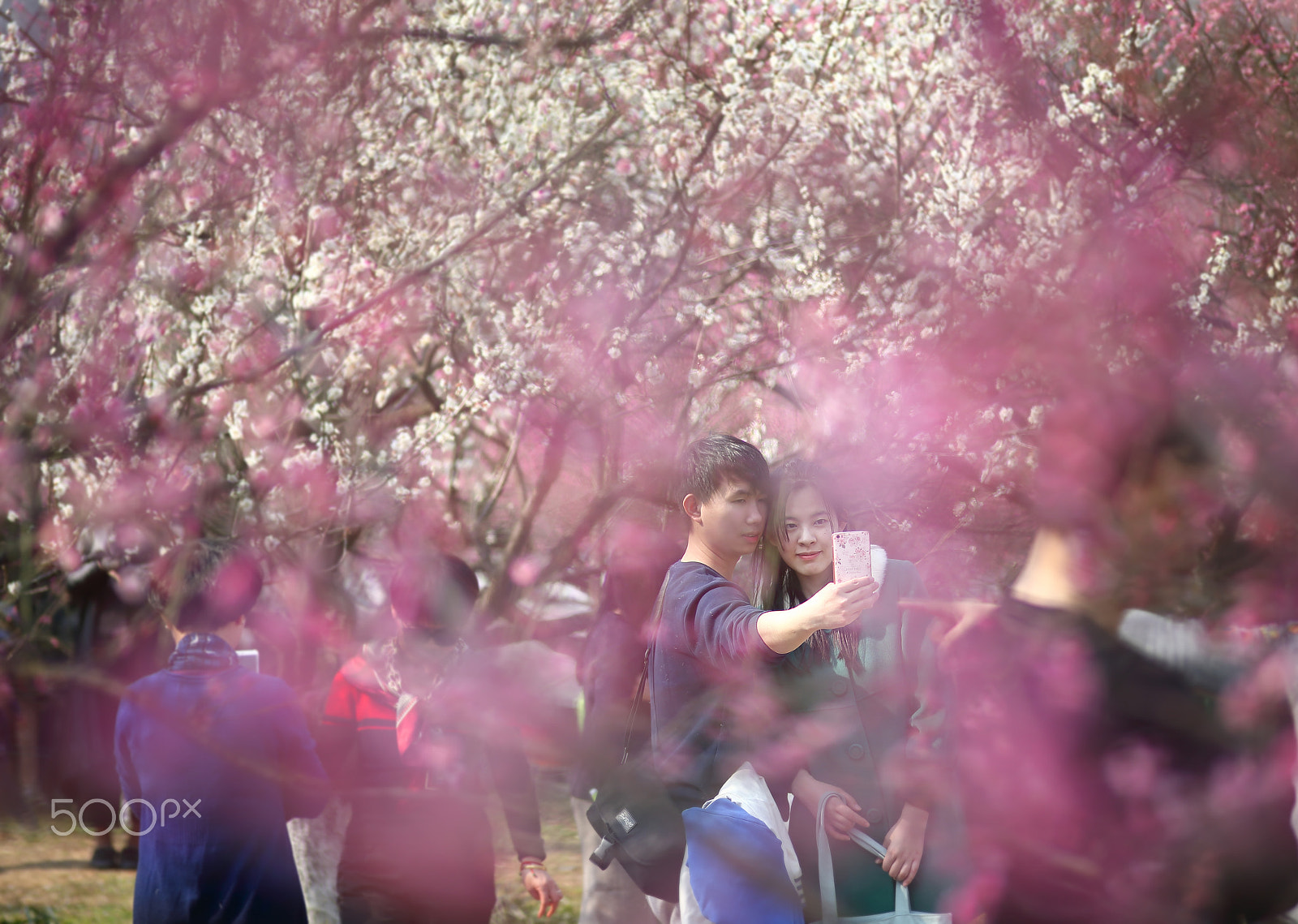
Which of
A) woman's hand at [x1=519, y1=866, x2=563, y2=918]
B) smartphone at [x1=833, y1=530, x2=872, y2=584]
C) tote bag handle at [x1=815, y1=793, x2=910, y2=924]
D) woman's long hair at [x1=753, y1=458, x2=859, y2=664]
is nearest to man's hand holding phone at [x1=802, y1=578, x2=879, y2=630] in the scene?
smartphone at [x1=833, y1=530, x2=872, y2=584]

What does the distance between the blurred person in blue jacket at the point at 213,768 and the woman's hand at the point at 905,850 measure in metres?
1.51

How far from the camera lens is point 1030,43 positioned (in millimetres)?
6949

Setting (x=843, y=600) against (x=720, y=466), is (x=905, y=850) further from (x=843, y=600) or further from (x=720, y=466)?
(x=720, y=466)

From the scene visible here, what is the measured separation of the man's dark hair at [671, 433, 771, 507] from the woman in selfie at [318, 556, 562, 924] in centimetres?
109

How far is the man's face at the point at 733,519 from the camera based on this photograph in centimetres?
228

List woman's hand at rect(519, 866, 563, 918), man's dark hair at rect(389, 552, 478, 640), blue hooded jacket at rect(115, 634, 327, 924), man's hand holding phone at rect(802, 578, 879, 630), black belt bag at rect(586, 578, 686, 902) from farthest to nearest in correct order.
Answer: man's dark hair at rect(389, 552, 478, 640)
woman's hand at rect(519, 866, 563, 918)
blue hooded jacket at rect(115, 634, 327, 924)
black belt bag at rect(586, 578, 686, 902)
man's hand holding phone at rect(802, 578, 879, 630)

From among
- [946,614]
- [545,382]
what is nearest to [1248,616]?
[946,614]

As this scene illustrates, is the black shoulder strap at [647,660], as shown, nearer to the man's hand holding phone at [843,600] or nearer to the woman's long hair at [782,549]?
the woman's long hair at [782,549]

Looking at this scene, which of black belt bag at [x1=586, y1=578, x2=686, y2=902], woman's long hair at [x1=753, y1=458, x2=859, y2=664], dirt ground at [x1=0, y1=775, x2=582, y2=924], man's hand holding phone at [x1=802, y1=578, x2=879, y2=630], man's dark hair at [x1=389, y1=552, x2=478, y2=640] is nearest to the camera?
Result: man's hand holding phone at [x1=802, y1=578, x2=879, y2=630]

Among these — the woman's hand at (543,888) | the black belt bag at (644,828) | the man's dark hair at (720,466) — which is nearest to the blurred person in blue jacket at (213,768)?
the woman's hand at (543,888)

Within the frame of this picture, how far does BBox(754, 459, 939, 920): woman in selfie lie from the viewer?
7.12 feet

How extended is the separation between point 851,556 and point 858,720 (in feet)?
1.63

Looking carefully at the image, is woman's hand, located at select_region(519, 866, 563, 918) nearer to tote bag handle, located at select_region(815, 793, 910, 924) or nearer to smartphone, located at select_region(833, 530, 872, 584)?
tote bag handle, located at select_region(815, 793, 910, 924)

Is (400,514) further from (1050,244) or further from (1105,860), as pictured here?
(1105,860)
